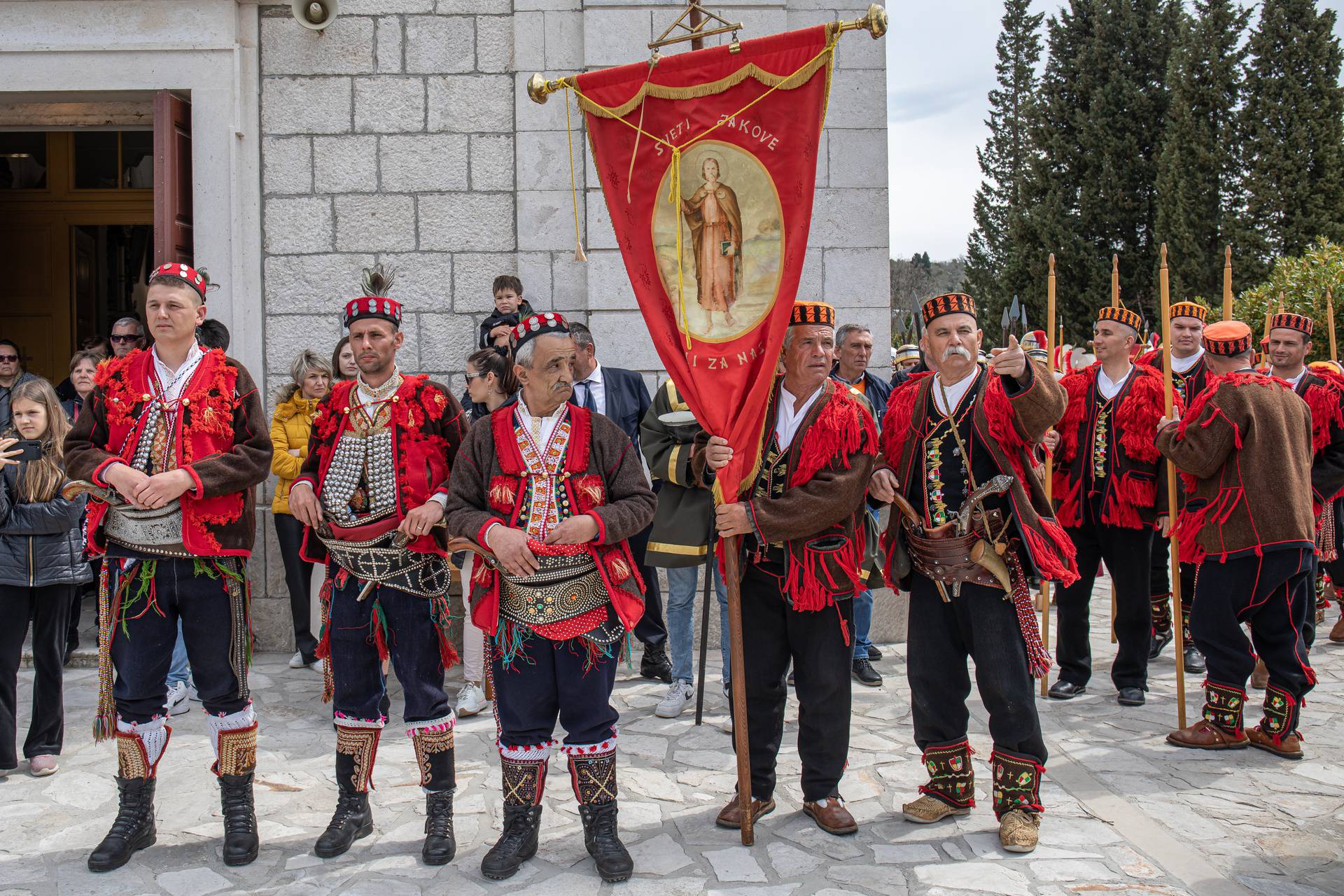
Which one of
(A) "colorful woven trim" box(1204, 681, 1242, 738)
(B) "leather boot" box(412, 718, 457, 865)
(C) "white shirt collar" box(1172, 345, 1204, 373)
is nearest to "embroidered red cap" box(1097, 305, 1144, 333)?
(C) "white shirt collar" box(1172, 345, 1204, 373)

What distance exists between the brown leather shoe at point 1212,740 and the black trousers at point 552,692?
2976 millimetres

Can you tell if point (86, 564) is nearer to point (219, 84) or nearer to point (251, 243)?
point (251, 243)

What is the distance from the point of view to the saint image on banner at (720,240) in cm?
381

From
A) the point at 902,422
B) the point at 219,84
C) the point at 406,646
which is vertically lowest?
the point at 406,646

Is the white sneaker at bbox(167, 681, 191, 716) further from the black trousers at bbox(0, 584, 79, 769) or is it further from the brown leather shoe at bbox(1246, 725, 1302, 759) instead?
the brown leather shoe at bbox(1246, 725, 1302, 759)

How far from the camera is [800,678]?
13.0 feet

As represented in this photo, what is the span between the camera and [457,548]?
3.76 metres

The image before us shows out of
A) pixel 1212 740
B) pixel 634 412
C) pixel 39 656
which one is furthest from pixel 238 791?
pixel 1212 740

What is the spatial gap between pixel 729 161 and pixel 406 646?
6.91 feet

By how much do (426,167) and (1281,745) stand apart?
5972mm

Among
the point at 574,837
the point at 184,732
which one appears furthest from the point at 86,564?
the point at 574,837

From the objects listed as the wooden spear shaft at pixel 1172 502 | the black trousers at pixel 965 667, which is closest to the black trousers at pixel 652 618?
the black trousers at pixel 965 667

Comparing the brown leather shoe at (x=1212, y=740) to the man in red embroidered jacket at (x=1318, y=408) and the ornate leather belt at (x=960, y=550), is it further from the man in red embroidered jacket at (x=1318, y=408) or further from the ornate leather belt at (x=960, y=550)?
the ornate leather belt at (x=960, y=550)

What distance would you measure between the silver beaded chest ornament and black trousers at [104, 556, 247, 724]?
53 cm
